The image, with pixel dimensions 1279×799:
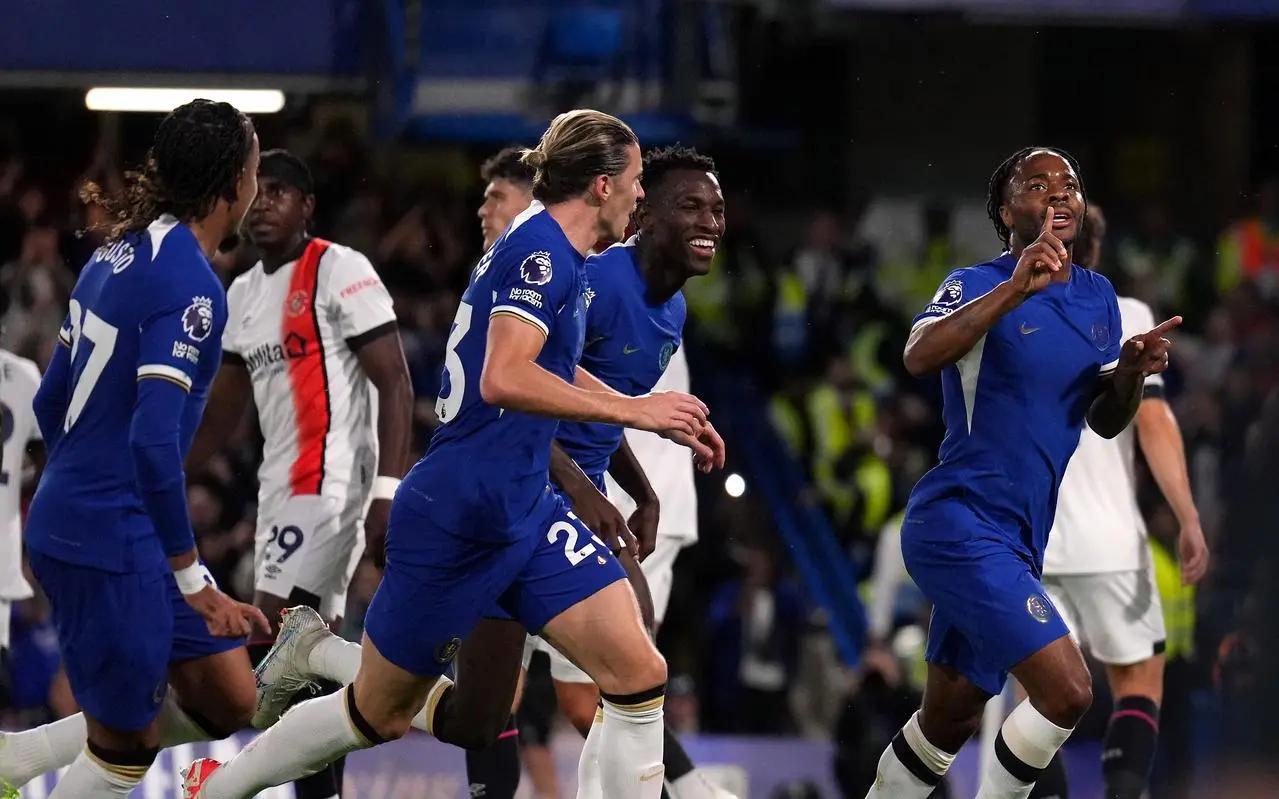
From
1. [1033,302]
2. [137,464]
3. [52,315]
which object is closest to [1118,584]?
[1033,302]

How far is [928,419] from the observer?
13.9 meters

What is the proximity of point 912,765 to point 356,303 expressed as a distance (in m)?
2.55

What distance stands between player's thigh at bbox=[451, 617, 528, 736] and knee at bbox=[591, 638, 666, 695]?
16.5 inches

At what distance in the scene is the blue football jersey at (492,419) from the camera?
18.5 feet

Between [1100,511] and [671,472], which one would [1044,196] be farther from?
[671,472]

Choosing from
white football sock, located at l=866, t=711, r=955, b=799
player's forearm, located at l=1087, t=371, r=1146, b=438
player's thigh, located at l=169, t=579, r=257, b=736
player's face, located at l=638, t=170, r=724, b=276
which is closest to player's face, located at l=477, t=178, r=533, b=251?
player's face, located at l=638, t=170, r=724, b=276

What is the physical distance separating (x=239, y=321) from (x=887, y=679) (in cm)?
458

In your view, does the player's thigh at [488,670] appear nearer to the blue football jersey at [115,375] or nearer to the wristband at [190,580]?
the wristband at [190,580]

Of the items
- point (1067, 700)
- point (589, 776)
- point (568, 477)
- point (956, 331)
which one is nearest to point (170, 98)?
point (568, 477)

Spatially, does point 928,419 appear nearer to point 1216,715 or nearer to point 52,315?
point 1216,715

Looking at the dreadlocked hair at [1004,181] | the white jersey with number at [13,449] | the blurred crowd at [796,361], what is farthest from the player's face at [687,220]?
the blurred crowd at [796,361]

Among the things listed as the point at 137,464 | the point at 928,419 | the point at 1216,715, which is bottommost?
the point at 1216,715

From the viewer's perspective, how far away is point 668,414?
17.5ft

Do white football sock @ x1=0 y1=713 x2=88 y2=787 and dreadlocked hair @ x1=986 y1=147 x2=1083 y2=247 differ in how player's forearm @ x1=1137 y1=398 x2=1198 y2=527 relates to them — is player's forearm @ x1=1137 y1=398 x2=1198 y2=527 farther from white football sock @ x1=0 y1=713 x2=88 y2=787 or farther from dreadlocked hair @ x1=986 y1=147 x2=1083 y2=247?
white football sock @ x1=0 y1=713 x2=88 y2=787
